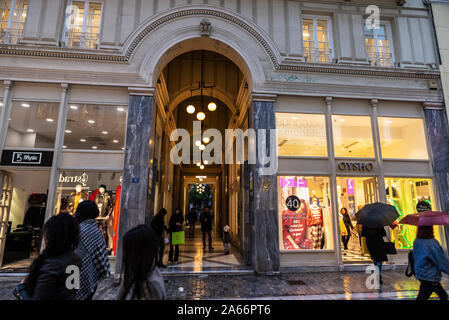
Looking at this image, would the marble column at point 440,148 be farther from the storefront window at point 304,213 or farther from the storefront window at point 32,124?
the storefront window at point 32,124

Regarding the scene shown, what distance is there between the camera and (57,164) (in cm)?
729

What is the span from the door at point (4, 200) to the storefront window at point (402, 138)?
11.6m

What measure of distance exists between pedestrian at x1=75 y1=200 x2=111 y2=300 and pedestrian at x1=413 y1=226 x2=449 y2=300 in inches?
170

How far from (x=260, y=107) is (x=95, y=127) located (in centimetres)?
508

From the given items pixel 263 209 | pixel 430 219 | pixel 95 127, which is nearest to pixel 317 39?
pixel 263 209

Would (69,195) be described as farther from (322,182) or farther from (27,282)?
(322,182)

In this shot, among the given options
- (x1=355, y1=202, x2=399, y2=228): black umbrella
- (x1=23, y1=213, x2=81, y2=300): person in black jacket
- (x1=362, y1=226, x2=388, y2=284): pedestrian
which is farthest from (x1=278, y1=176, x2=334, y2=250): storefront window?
(x1=23, y1=213, x2=81, y2=300): person in black jacket

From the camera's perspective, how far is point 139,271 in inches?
74.9

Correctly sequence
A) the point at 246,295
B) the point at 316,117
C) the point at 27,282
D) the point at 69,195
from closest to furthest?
the point at 27,282 → the point at 246,295 → the point at 69,195 → the point at 316,117

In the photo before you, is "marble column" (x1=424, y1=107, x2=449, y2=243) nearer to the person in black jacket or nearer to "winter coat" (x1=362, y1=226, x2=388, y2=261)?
"winter coat" (x1=362, y1=226, x2=388, y2=261)

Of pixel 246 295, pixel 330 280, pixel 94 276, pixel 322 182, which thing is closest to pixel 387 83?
pixel 322 182

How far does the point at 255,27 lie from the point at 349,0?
364cm

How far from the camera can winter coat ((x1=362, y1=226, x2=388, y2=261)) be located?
19.3 ft

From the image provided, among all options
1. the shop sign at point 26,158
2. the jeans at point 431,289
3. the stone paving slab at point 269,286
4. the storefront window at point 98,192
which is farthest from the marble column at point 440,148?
the shop sign at point 26,158
